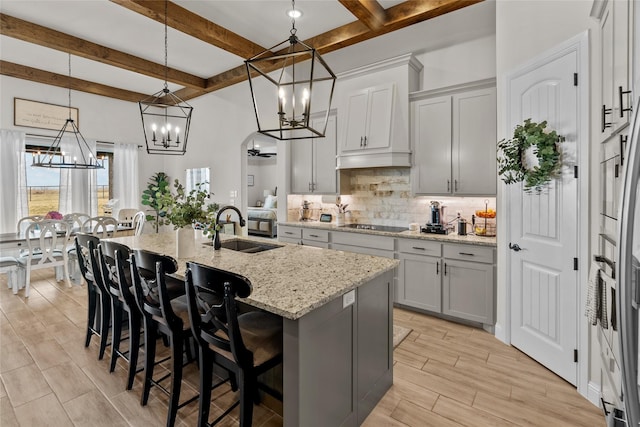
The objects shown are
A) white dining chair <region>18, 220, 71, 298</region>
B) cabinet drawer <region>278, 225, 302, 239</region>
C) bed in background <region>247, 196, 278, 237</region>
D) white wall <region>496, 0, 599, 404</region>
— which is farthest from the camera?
bed in background <region>247, 196, 278, 237</region>

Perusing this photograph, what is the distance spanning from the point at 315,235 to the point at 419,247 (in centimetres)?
150

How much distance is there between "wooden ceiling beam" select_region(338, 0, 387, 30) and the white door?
1586 millimetres

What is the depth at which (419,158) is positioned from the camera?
390 centimetres

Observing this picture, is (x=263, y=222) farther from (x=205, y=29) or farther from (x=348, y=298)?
(x=348, y=298)

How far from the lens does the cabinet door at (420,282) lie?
3.54 metres

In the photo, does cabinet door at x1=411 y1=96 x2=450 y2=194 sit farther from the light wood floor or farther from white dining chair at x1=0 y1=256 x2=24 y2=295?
white dining chair at x1=0 y1=256 x2=24 y2=295

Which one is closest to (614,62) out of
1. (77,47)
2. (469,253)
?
(469,253)

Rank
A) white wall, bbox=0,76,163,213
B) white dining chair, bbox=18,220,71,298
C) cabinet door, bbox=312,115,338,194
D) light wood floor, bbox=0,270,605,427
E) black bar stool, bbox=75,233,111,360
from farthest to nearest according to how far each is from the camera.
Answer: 1. white wall, bbox=0,76,163,213
2. cabinet door, bbox=312,115,338,194
3. white dining chair, bbox=18,220,71,298
4. black bar stool, bbox=75,233,111,360
5. light wood floor, bbox=0,270,605,427

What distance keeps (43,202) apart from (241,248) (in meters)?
5.14

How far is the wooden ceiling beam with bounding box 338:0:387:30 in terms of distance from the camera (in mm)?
3252

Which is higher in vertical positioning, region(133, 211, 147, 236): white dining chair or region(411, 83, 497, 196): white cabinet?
region(411, 83, 497, 196): white cabinet

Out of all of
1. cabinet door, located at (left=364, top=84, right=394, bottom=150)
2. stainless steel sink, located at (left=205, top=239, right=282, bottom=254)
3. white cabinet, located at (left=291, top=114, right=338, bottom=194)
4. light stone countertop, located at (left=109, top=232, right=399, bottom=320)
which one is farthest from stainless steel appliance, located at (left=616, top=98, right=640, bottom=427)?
white cabinet, located at (left=291, top=114, right=338, bottom=194)

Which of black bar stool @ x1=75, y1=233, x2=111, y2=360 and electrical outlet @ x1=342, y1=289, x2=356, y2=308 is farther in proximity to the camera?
black bar stool @ x1=75, y1=233, x2=111, y2=360

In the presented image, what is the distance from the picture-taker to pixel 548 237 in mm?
2574
